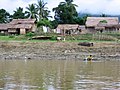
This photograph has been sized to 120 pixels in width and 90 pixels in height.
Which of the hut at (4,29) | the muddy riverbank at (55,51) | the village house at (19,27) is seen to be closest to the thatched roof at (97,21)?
the village house at (19,27)

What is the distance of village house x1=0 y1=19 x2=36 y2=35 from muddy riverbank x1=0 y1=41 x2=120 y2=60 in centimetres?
2413

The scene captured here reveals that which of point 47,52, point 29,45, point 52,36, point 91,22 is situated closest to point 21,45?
point 29,45

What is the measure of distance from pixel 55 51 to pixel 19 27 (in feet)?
100

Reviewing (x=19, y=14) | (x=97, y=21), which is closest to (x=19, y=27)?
(x=19, y=14)

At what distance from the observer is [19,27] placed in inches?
3219

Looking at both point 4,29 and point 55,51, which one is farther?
point 4,29

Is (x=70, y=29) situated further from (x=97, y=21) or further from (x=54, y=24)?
(x=54, y=24)

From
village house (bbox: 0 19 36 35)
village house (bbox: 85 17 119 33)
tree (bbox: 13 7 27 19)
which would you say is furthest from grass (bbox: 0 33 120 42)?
tree (bbox: 13 7 27 19)

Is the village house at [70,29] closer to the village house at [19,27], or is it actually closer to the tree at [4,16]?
the village house at [19,27]

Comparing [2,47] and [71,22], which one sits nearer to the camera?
[2,47]

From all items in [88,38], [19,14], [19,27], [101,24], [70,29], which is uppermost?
[19,14]

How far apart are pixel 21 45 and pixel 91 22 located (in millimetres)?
33976

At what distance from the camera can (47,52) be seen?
170ft

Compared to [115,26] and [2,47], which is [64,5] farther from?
[2,47]
